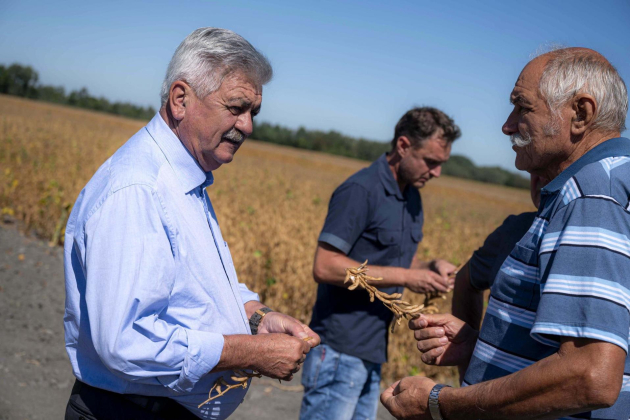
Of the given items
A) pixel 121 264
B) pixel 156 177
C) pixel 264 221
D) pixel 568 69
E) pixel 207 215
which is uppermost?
pixel 568 69

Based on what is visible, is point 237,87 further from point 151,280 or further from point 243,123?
point 151,280

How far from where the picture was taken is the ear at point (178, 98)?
6.26ft

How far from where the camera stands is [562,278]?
146 centimetres

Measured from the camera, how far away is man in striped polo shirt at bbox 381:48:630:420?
1401 mm

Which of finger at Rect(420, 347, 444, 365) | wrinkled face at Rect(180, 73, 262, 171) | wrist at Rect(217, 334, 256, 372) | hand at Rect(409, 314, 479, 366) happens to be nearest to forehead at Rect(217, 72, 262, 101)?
wrinkled face at Rect(180, 73, 262, 171)

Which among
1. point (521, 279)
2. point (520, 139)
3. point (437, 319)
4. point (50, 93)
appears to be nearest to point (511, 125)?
point (520, 139)

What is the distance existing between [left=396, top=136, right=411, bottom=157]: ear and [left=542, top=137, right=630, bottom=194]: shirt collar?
6.13ft

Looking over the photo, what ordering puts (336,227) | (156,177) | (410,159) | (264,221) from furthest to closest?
(264,221)
(410,159)
(336,227)
(156,177)

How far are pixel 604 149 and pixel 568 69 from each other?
283 mm

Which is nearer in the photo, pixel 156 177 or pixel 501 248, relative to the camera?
pixel 156 177

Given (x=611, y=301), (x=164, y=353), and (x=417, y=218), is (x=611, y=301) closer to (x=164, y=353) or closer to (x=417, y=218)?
(x=164, y=353)

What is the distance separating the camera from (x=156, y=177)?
5.82ft

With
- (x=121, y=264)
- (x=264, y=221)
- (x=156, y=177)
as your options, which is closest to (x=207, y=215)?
(x=156, y=177)

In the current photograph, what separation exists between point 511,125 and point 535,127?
0.16m
